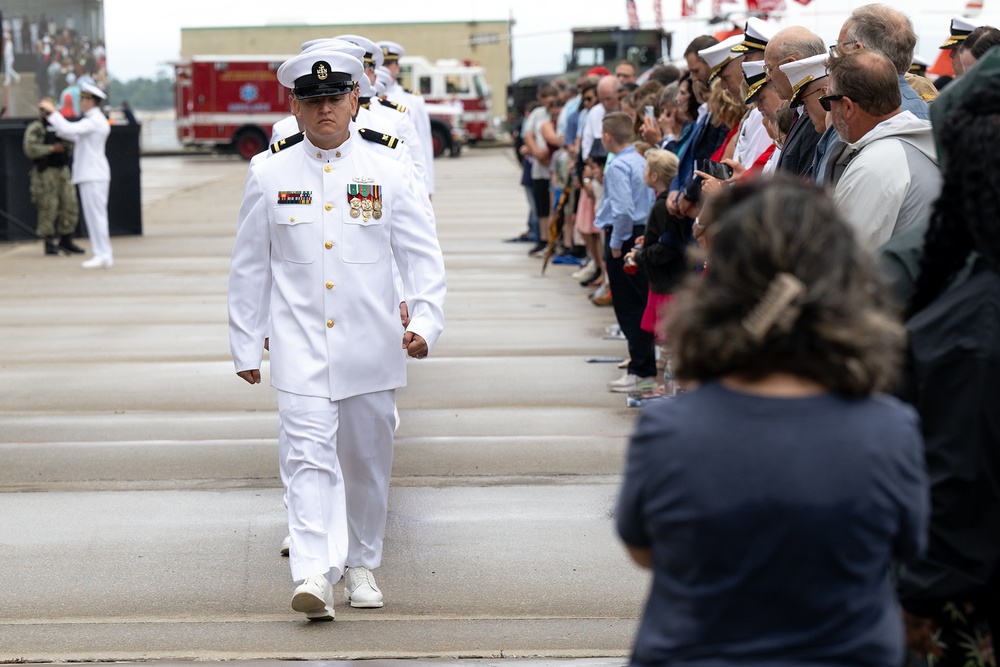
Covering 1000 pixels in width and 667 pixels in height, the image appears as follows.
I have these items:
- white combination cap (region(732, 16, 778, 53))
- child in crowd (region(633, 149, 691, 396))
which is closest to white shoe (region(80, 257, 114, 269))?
child in crowd (region(633, 149, 691, 396))

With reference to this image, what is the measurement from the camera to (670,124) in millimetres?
8461

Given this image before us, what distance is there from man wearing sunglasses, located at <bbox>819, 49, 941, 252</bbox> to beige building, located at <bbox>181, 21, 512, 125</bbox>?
5506 centimetres

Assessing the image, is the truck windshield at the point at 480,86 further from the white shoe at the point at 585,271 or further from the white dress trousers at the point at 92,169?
the white shoe at the point at 585,271

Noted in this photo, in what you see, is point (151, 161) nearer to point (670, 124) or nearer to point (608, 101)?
point (608, 101)

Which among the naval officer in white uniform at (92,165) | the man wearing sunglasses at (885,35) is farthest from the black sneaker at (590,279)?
the man wearing sunglasses at (885,35)

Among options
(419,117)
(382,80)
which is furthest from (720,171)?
(419,117)

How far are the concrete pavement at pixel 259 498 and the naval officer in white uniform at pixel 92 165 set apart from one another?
124 inches

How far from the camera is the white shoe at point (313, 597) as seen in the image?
14.7 feet

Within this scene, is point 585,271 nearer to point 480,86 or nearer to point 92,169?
point 92,169

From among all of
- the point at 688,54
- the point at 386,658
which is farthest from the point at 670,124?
the point at 386,658

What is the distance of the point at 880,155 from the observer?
4.35m

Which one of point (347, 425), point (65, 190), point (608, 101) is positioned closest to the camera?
point (347, 425)

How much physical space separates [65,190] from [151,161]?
27.7 metres

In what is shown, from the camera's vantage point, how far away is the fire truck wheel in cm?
4125
